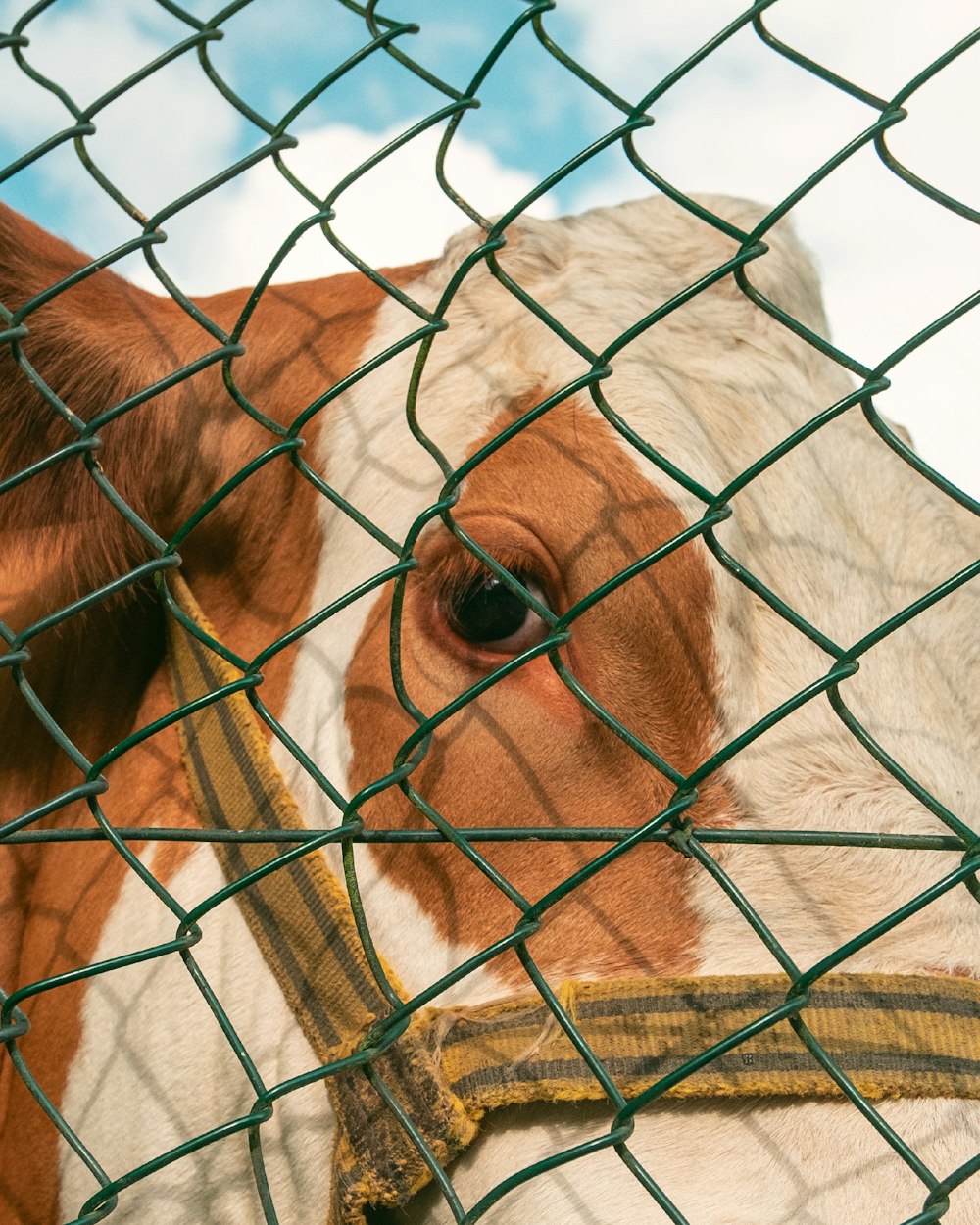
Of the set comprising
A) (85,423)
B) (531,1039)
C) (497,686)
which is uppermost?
(85,423)

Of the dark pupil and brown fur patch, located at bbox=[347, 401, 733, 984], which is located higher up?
the dark pupil

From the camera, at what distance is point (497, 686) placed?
1.57 m

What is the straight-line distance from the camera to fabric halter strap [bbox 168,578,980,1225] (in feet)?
4.26

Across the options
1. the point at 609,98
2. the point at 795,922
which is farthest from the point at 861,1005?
the point at 609,98

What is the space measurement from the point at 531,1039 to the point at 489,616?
526mm

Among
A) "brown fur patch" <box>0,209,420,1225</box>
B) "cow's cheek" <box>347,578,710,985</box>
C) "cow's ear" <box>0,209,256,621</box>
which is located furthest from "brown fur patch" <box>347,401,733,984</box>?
"cow's ear" <box>0,209,256,621</box>

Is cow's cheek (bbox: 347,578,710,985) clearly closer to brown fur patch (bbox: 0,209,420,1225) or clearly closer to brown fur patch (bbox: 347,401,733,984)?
brown fur patch (bbox: 347,401,733,984)

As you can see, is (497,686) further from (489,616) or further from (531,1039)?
(531,1039)

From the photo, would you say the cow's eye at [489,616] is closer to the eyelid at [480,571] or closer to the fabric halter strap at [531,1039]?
the eyelid at [480,571]

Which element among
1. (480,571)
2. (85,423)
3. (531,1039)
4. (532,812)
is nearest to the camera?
(531,1039)

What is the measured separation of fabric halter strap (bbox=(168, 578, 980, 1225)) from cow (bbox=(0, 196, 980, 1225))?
0.09 feet

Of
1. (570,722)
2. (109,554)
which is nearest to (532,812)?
(570,722)

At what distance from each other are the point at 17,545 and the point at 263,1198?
1063 mm

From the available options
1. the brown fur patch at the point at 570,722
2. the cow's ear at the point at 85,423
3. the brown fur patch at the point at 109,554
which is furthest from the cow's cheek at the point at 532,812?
the cow's ear at the point at 85,423
